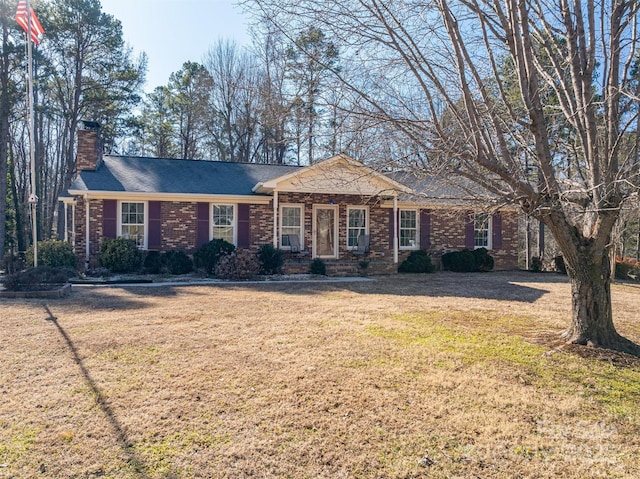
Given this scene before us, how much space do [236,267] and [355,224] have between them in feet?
18.7

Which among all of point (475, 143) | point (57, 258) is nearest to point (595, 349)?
point (475, 143)

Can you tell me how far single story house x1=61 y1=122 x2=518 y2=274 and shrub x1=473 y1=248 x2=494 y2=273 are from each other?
86cm

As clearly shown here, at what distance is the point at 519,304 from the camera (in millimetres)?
9352

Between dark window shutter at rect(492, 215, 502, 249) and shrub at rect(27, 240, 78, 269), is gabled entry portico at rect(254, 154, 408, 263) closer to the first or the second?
dark window shutter at rect(492, 215, 502, 249)

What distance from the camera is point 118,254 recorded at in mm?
13500

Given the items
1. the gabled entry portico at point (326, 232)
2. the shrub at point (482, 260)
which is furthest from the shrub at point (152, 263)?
the shrub at point (482, 260)

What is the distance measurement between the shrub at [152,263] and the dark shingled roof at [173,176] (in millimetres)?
2137

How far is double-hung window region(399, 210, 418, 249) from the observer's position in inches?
692

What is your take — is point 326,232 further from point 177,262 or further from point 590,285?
point 590,285

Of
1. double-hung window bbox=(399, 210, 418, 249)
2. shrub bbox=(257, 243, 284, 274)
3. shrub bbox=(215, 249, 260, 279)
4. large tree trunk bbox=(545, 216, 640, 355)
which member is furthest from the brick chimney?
large tree trunk bbox=(545, 216, 640, 355)

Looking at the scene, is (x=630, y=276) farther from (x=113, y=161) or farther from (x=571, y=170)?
(x=113, y=161)

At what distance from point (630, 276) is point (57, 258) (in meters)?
20.4

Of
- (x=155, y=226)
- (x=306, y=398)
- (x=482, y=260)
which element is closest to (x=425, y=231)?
(x=482, y=260)

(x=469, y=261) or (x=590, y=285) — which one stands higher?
(x=590, y=285)
